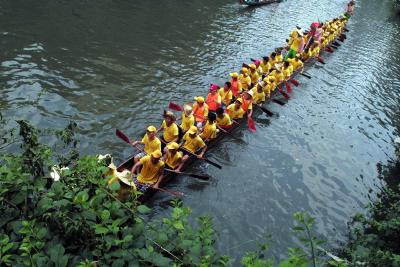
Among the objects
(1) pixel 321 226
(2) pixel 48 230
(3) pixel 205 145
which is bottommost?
(1) pixel 321 226

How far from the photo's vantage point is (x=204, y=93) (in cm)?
1723

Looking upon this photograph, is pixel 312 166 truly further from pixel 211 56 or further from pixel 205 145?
pixel 211 56

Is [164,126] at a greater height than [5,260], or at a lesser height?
lesser

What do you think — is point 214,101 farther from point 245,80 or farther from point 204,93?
point 245,80

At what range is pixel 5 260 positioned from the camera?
11.3ft

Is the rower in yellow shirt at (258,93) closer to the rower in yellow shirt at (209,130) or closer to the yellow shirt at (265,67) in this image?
the yellow shirt at (265,67)

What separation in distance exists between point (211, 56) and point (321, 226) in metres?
12.7

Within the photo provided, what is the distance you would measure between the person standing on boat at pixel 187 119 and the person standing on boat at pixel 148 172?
293 centimetres

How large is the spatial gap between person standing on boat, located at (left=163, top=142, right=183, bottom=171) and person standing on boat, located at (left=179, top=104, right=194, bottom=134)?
203 cm

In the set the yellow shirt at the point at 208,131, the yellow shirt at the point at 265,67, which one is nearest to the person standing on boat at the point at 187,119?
the yellow shirt at the point at 208,131

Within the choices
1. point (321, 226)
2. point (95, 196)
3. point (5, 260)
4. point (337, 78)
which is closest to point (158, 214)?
point (321, 226)

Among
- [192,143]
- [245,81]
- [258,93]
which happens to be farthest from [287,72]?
[192,143]

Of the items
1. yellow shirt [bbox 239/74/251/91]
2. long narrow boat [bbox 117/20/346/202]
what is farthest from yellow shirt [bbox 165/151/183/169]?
yellow shirt [bbox 239/74/251/91]

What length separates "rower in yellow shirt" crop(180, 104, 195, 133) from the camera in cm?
1330
